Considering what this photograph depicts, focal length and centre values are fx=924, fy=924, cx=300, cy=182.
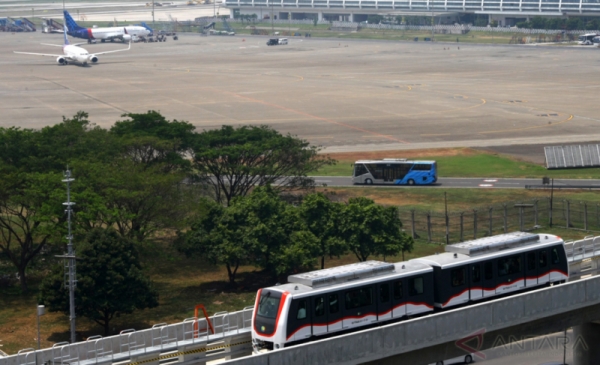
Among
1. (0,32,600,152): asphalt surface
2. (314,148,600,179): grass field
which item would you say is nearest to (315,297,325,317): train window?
(314,148,600,179): grass field

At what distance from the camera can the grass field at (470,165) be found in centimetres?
8494

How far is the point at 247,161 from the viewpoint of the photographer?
68375 mm

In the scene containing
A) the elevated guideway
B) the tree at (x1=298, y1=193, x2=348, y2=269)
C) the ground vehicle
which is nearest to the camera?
the elevated guideway

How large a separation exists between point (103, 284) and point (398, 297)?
60.5ft

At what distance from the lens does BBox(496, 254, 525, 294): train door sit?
37.1m

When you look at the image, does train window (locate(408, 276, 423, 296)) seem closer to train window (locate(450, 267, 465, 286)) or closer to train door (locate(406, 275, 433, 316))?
train door (locate(406, 275, 433, 316))

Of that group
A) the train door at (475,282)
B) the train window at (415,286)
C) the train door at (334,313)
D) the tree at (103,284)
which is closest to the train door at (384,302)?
the train window at (415,286)

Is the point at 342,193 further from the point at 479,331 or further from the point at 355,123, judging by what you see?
the point at 479,331

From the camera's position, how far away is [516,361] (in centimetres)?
4281

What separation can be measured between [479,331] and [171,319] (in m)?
20.9

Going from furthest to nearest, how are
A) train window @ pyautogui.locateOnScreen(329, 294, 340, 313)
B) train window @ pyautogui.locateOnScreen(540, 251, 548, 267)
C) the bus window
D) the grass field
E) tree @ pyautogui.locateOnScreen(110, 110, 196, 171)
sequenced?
the grass field, the bus window, tree @ pyautogui.locateOnScreen(110, 110, 196, 171), train window @ pyautogui.locateOnScreen(540, 251, 548, 267), train window @ pyautogui.locateOnScreen(329, 294, 340, 313)

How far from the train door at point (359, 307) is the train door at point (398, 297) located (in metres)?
0.84

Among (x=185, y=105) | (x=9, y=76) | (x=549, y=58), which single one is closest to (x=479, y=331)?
(x=185, y=105)

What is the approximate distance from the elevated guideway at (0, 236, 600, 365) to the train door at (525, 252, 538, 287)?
1.74 meters
